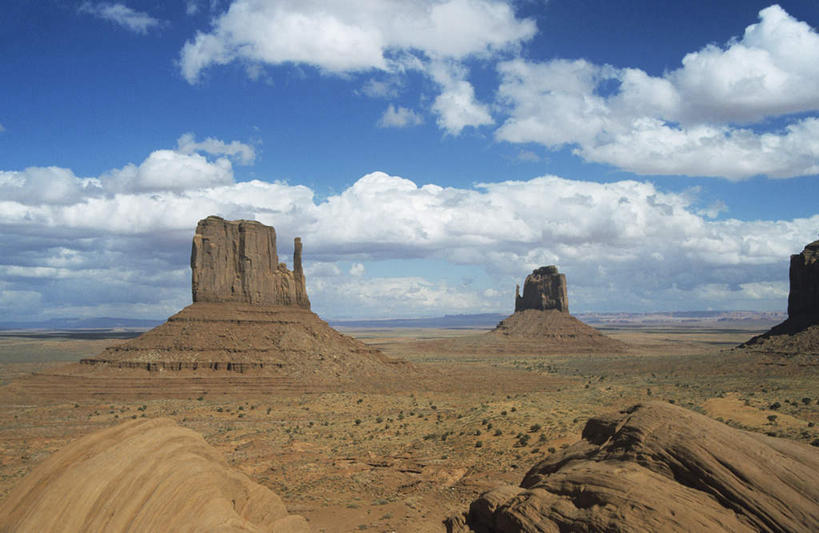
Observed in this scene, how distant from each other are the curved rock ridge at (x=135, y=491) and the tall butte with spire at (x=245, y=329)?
47.5m

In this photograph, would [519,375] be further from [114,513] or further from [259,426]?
[114,513]

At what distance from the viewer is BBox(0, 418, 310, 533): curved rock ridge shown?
8.70 metres

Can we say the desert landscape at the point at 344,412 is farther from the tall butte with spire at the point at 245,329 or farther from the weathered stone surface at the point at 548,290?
the weathered stone surface at the point at 548,290

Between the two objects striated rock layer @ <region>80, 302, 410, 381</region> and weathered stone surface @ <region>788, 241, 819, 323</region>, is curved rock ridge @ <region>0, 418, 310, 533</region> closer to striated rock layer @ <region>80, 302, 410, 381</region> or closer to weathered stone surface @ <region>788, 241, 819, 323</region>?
striated rock layer @ <region>80, 302, 410, 381</region>

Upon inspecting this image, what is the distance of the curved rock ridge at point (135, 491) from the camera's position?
28.6 feet

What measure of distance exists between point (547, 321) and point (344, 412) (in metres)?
108

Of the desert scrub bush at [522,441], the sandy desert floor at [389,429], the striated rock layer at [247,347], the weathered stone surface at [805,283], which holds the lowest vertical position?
the sandy desert floor at [389,429]

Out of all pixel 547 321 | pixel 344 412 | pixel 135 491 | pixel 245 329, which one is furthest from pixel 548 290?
pixel 135 491

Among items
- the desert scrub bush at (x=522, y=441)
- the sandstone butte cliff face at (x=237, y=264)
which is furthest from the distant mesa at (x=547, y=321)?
the desert scrub bush at (x=522, y=441)

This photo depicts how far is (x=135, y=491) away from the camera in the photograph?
930 cm

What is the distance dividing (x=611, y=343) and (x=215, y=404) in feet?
Result: 348

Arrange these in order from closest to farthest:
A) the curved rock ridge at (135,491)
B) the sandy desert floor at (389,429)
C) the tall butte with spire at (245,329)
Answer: the curved rock ridge at (135,491) < the sandy desert floor at (389,429) < the tall butte with spire at (245,329)

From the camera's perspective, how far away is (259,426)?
3591 cm

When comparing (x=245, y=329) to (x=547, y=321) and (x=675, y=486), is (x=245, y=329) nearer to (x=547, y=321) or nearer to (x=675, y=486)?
(x=675, y=486)
